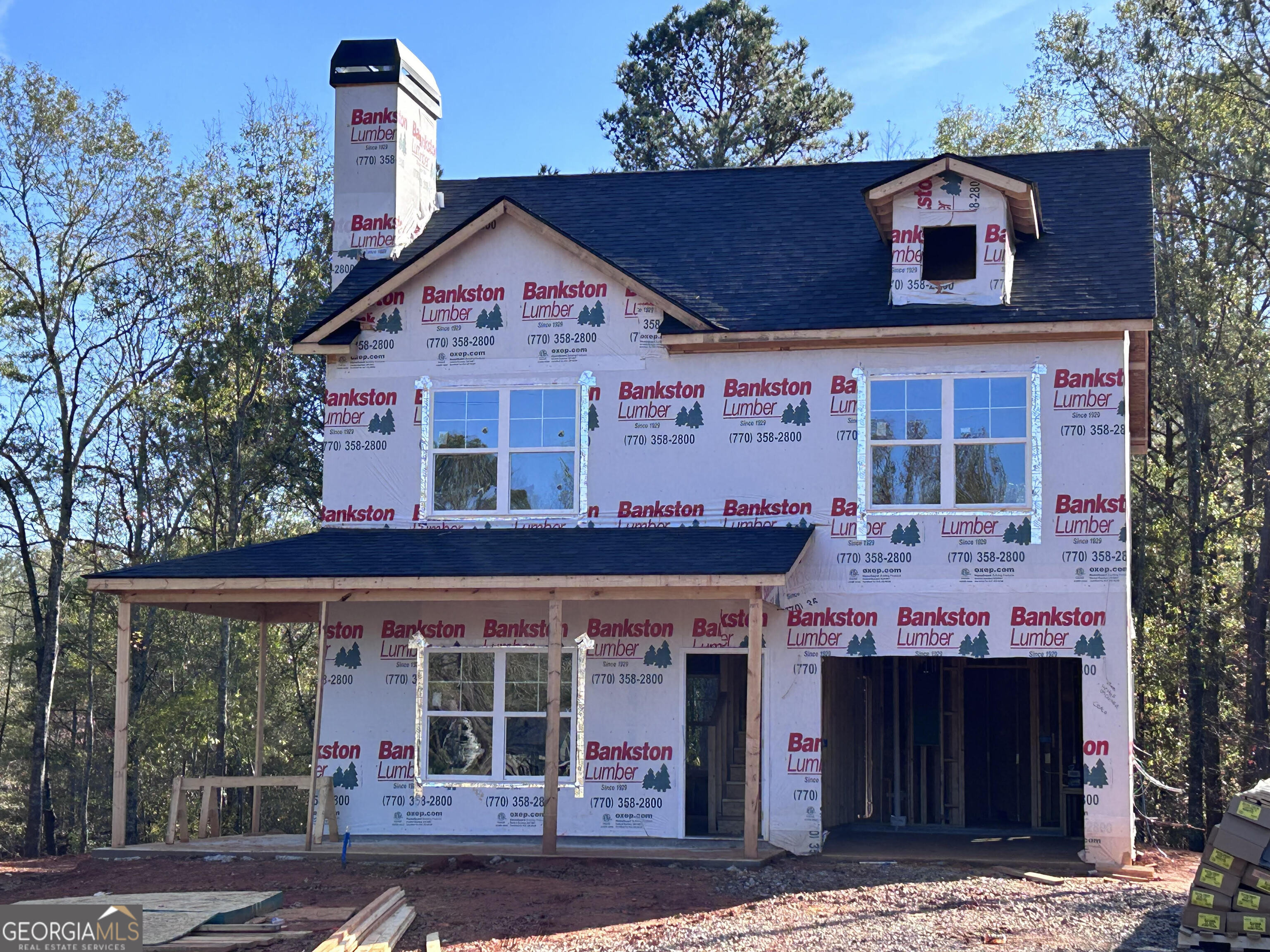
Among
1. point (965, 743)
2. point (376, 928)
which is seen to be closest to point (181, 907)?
point (376, 928)

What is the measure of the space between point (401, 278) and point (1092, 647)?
8994 mm

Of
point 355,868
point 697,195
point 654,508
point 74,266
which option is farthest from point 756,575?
point 74,266

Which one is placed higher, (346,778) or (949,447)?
(949,447)

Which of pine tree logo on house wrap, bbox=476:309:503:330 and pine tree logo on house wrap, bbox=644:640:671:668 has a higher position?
pine tree logo on house wrap, bbox=476:309:503:330

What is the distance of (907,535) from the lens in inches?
582

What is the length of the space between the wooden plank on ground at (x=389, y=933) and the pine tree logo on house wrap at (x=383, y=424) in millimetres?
6729

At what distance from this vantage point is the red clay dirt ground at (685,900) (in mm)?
10008

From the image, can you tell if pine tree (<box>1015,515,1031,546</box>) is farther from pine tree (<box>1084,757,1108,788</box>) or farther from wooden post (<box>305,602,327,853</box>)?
wooden post (<box>305,602,327,853</box>)

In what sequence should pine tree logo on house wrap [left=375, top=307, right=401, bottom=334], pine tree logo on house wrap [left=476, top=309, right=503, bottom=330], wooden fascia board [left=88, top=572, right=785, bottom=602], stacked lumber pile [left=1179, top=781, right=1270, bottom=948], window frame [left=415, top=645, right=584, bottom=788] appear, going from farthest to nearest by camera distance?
pine tree logo on house wrap [left=375, top=307, right=401, bottom=334]
pine tree logo on house wrap [left=476, top=309, right=503, bottom=330]
window frame [left=415, top=645, right=584, bottom=788]
wooden fascia board [left=88, top=572, right=785, bottom=602]
stacked lumber pile [left=1179, top=781, right=1270, bottom=948]

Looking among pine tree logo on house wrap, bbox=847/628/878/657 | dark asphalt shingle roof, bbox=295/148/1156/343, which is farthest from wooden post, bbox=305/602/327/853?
pine tree logo on house wrap, bbox=847/628/878/657

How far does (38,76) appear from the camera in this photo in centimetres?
2708

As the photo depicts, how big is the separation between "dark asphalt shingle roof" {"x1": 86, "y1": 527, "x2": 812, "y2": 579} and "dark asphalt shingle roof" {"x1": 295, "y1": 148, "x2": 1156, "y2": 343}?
2.52 m

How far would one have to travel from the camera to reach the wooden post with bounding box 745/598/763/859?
13203 millimetres

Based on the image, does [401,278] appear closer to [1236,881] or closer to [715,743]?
[715,743]
